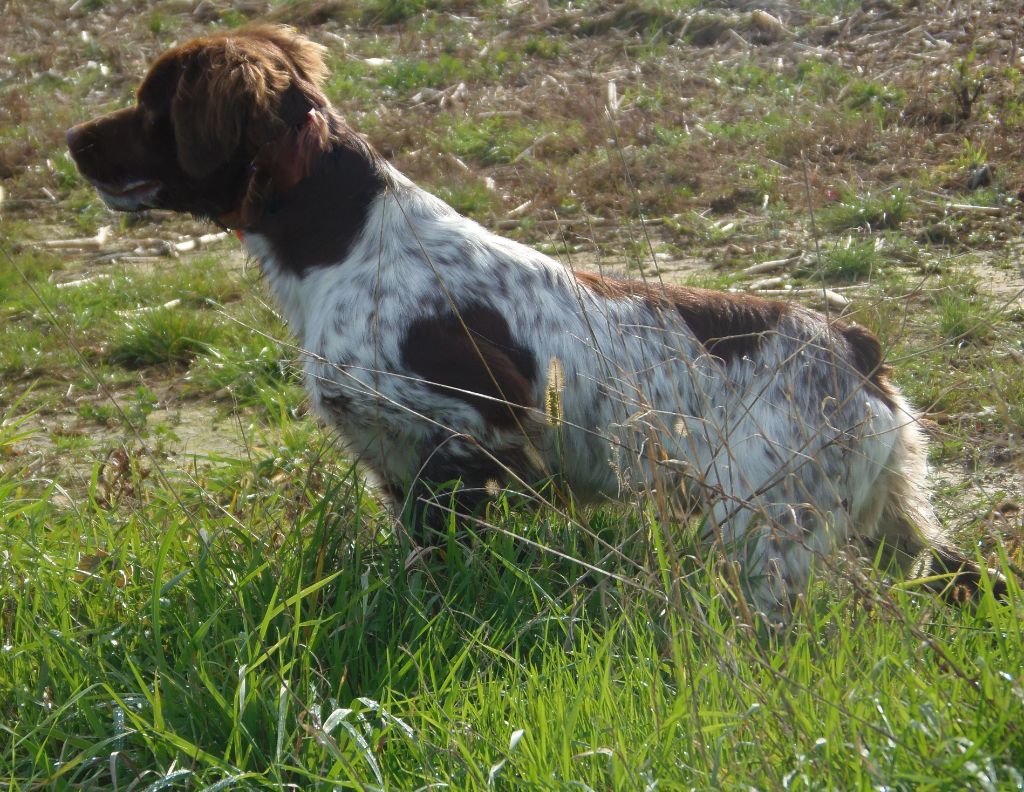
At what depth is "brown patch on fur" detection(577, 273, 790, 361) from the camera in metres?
3.37

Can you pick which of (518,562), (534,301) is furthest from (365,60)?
(518,562)

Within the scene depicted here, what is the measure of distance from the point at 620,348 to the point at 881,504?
2.66 feet

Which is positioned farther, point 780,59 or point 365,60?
point 365,60

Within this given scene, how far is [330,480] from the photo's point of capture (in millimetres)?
3162

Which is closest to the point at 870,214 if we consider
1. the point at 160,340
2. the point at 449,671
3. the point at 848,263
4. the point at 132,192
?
the point at 848,263

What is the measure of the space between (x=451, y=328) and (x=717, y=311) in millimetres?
747

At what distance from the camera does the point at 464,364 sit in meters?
3.22

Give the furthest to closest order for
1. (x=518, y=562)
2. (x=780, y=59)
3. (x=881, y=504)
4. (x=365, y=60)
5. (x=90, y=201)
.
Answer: (x=365, y=60)
(x=780, y=59)
(x=90, y=201)
(x=881, y=504)
(x=518, y=562)

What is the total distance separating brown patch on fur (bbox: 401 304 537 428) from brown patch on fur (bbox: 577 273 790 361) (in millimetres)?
363

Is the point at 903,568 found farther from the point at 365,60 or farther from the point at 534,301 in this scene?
the point at 365,60

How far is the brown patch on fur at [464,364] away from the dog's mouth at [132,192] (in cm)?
92

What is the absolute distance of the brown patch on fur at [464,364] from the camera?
321cm

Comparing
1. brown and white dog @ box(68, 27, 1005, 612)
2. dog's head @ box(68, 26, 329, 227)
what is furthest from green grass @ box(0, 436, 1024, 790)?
dog's head @ box(68, 26, 329, 227)

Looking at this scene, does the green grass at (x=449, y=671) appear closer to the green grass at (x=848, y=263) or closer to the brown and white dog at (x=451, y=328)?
the brown and white dog at (x=451, y=328)
